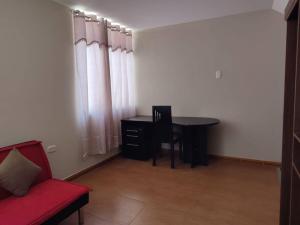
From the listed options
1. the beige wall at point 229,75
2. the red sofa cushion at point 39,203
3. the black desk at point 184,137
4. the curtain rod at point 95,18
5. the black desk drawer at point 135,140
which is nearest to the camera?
the red sofa cushion at point 39,203

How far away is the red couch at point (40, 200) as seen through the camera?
1.67 m

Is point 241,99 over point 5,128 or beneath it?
over

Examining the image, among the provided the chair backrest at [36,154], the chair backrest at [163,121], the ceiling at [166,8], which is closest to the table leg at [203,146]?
the chair backrest at [163,121]

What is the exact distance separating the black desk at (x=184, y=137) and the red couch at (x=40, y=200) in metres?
1.79

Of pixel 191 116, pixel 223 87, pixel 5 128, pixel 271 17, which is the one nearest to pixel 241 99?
pixel 223 87

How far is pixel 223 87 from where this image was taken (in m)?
3.78

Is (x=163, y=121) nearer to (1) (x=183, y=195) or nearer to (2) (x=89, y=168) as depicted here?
(1) (x=183, y=195)

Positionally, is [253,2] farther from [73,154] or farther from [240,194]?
[73,154]

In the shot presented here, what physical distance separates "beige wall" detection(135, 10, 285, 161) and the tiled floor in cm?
50

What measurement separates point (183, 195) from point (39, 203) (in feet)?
5.28

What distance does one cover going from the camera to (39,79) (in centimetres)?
266

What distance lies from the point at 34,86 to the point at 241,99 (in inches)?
124

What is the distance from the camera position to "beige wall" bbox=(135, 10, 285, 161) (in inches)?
136

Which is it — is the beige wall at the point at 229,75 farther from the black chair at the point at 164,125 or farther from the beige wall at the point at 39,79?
the beige wall at the point at 39,79
